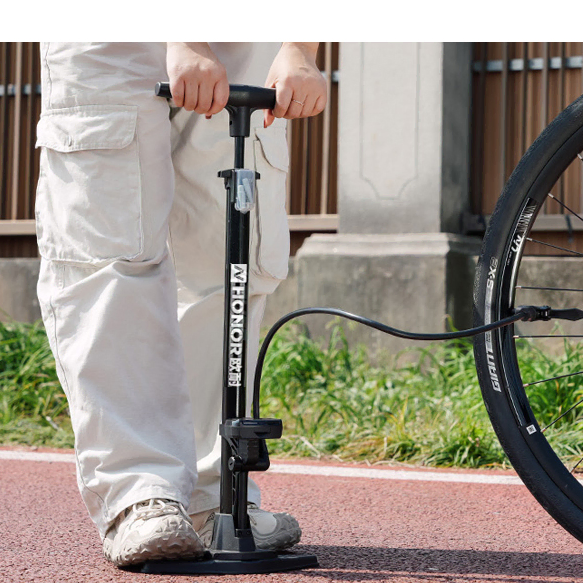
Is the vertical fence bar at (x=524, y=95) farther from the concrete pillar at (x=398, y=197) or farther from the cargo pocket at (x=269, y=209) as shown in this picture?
the cargo pocket at (x=269, y=209)

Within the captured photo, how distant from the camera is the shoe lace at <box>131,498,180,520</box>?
5.95ft

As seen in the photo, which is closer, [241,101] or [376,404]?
[241,101]

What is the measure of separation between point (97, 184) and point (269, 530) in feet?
2.57

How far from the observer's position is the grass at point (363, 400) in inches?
138

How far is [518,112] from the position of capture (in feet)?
18.0

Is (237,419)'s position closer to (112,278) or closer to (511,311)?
(112,278)

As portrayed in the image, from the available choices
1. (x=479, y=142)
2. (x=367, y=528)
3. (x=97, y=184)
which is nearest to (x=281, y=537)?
(x=367, y=528)

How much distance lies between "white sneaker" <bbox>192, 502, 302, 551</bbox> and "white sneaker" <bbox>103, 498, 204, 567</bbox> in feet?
0.42

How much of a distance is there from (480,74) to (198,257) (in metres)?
3.75

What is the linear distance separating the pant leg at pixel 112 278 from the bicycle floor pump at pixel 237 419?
0.12 metres

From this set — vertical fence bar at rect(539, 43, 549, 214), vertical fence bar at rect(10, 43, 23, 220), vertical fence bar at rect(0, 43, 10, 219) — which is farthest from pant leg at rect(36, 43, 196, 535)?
vertical fence bar at rect(0, 43, 10, 219)

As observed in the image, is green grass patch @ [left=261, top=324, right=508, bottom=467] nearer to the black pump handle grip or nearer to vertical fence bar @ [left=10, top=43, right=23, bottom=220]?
the black pump handle grip
